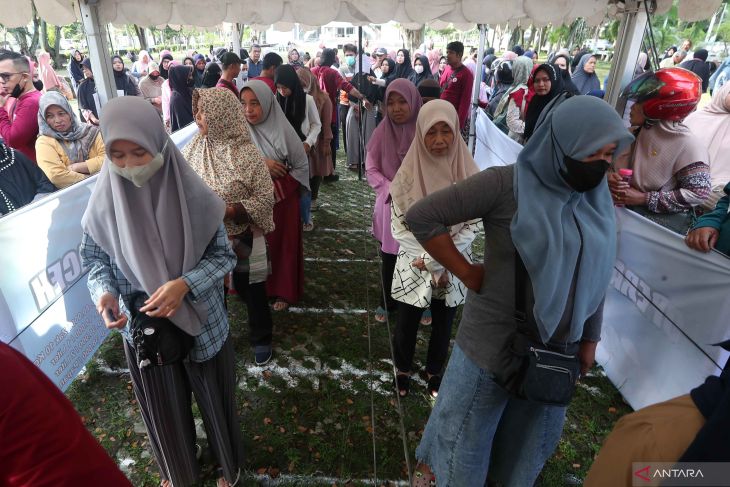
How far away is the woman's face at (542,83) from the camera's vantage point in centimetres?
481

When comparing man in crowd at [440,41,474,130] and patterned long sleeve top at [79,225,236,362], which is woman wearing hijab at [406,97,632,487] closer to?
patterned long sleeve top at [79,225,236,362]

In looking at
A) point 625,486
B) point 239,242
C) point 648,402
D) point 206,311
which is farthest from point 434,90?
point 625,486

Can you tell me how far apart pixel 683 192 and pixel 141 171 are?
2.98m

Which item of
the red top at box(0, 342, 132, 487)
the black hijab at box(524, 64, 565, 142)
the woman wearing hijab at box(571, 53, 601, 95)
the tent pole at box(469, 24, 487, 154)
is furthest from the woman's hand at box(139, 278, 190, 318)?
the woman wearing hijab at box(571, 53, 601, 95)

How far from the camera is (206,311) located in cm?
186

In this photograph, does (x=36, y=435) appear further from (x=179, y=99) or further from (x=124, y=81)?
(x=124, y=81)

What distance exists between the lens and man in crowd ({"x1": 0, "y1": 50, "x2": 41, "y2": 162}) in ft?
11.7

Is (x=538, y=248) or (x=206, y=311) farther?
(x=206, y=311)

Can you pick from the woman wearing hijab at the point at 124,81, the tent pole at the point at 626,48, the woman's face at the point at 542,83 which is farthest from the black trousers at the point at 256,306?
the woman wearing hijab at the point at 124,81

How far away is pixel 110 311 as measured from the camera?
1676 mm

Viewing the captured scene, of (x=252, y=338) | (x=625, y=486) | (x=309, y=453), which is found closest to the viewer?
(x=625, y=486)

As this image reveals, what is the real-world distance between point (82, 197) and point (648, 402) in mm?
4127

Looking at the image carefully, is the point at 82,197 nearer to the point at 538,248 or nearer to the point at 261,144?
the point at 261,144

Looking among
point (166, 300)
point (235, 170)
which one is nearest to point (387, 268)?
point (235, 170)
